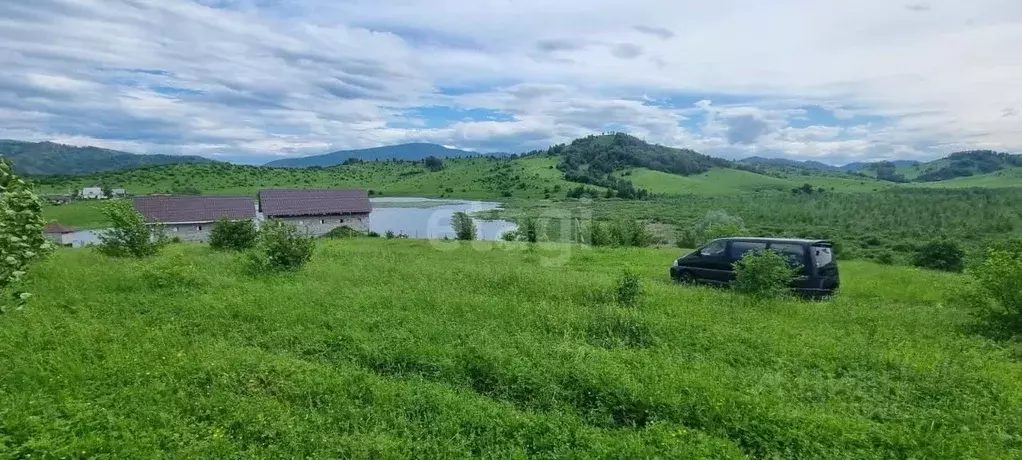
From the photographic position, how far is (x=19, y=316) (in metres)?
9.23

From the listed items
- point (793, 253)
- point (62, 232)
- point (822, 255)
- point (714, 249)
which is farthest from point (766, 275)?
point (62, 232)

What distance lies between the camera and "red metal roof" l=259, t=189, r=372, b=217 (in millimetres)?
46562

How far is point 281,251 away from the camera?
14352 mm

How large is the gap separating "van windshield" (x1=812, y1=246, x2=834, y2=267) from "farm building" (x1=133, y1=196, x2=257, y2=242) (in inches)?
1662

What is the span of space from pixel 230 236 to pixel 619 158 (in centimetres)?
11157

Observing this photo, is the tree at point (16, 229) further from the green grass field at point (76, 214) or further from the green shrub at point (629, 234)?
the green grass field at point (76, 214)

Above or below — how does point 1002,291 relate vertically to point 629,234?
above

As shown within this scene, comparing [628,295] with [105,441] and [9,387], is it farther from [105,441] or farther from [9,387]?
[9,387]

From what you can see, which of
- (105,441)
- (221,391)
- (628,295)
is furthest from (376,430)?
(628,295)

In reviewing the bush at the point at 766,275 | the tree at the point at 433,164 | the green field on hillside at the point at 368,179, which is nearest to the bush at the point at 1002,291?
the bush at the point at 766,275

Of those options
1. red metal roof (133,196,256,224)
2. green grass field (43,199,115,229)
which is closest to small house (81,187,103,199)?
green grass field (43,199,115,229)

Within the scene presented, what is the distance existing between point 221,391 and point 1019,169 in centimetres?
15970

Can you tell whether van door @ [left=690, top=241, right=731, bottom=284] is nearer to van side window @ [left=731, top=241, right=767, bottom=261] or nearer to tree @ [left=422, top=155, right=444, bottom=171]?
van side window @ [left=731, top=241, right=767, bottom=261]

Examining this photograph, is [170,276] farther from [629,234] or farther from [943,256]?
[943,256]
